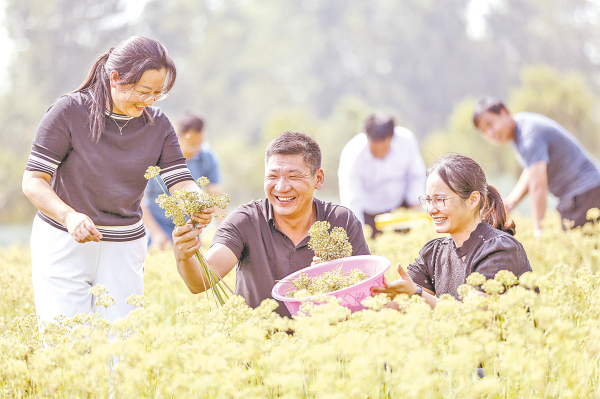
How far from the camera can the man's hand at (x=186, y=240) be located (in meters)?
2.65

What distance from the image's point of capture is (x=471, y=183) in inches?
120

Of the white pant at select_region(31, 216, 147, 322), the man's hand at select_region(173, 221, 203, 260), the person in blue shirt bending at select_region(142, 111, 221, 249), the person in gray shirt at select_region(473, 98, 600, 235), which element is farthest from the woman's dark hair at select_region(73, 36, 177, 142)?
the person in gray shirt at select_region(473, 98, 600, 235)

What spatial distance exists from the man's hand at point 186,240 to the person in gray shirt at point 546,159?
3.84 m

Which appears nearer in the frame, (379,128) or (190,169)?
(379,128)

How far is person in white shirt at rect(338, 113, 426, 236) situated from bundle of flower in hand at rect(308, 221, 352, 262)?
3459mm

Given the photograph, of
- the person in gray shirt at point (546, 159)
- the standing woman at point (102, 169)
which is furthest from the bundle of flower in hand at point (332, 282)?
the person in gray shirt at point (546, 159)

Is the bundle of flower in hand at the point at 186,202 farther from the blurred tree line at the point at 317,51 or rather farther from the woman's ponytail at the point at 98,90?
the blurred tree line at the point at 317,51

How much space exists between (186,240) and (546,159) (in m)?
4.19

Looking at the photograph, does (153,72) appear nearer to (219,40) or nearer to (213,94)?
(213,94)

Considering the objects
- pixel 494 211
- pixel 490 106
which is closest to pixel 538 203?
pixel 490 106

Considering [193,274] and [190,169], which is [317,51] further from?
[193,274]

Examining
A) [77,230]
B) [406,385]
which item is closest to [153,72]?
[77,230]

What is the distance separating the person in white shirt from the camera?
251 inches

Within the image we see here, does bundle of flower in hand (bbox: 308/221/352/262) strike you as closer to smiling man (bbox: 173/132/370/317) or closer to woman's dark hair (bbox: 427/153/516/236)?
smiling man (bbox: 173/132/370/317)
